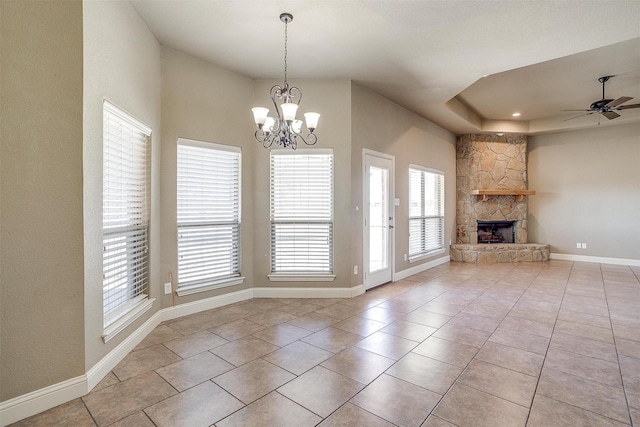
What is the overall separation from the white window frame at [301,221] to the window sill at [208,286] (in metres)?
0.51

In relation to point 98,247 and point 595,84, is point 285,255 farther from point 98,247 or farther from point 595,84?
point 595,84

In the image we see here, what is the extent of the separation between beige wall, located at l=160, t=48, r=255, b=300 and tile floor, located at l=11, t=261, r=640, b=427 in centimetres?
85

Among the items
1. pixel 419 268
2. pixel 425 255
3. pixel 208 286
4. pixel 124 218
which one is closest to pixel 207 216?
pixel 208 286

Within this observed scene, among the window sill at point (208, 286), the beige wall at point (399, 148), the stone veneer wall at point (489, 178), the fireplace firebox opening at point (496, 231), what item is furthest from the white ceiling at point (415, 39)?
the fireplace firebox opening at point (496, 231)

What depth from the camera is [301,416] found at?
6.33 ft

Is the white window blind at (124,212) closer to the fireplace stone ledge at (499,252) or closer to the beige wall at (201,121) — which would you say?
the beige wall at (201,121)

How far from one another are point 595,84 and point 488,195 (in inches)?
124

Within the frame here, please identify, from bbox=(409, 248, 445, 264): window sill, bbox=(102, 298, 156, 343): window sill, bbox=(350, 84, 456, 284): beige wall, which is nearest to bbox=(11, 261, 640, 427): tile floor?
bbox=(102, 298, 156, 343): window sill

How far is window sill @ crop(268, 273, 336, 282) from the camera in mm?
4469

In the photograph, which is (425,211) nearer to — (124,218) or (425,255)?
(425,255)

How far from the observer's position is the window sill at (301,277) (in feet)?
14.7

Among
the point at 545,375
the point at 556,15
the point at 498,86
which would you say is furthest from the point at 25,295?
the point at 498,86

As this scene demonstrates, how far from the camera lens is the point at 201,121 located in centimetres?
384

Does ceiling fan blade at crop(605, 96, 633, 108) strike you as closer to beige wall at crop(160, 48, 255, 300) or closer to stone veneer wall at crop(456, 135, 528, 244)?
stone veneer wall at crop(456, 135, 528, 244)
